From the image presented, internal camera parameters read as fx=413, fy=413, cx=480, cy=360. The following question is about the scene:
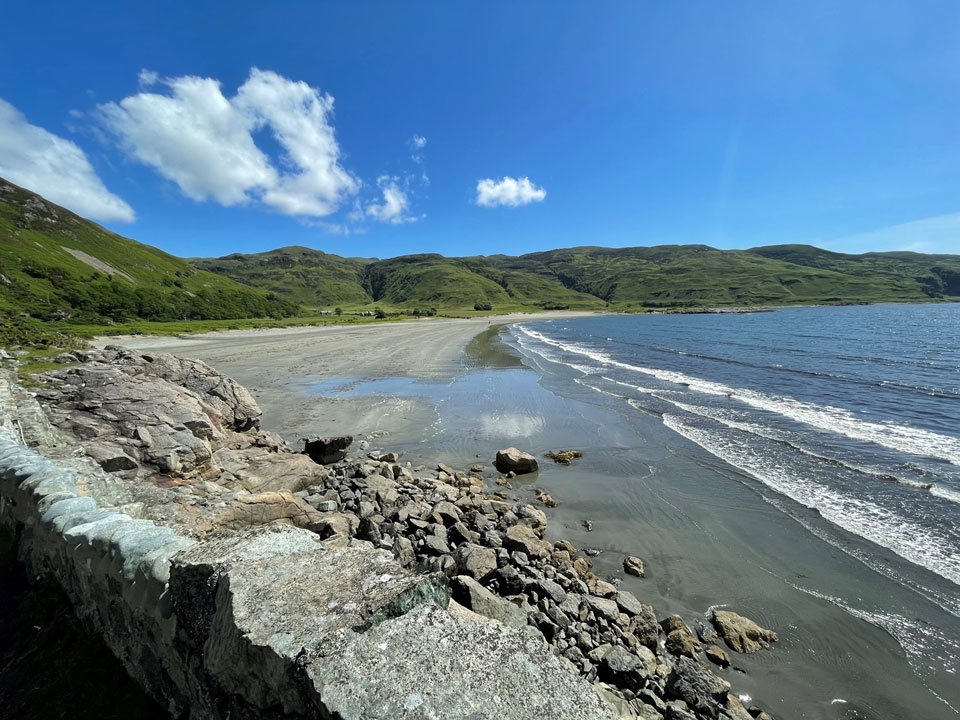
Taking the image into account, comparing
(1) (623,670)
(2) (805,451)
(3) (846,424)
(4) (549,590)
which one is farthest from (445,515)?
(3) (846,424)

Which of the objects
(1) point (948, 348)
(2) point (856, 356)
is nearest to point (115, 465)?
(2) point (856, 356)

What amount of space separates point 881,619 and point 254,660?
12.0 m

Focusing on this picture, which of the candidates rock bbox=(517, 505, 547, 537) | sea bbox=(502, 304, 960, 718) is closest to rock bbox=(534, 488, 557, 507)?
rock bbox=(517, 505, 547, 537)

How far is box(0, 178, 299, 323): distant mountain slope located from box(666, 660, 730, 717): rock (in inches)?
3549

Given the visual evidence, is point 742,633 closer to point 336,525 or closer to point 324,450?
point 336,525

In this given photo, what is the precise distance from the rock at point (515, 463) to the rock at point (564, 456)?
1429mm

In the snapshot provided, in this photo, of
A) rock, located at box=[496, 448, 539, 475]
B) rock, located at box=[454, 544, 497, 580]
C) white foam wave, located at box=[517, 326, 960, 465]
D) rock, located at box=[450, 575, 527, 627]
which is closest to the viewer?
rock, located at box=[450, 575, 527, 627]

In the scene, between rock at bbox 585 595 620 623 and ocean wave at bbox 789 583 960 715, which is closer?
ocean wave at bbox 789 583 960 715

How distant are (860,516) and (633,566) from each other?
27.0ft

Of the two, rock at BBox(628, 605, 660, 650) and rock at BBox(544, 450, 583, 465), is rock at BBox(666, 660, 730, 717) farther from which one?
rock at BBox(544, 450, 583, 465)

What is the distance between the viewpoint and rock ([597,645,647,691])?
Result: 642 cm

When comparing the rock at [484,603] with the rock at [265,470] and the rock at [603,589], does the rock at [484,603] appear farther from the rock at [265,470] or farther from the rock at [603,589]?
the rock at [265,470]

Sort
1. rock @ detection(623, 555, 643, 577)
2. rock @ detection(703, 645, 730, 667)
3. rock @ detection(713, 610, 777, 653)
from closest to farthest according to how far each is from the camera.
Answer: rock @ detection(703, 645, 730, 667)
rock @ detection(713, 610, 777, 653)
rock @ detection(623, 555, 643, 577)

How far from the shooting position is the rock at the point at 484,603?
7008 millimetres
